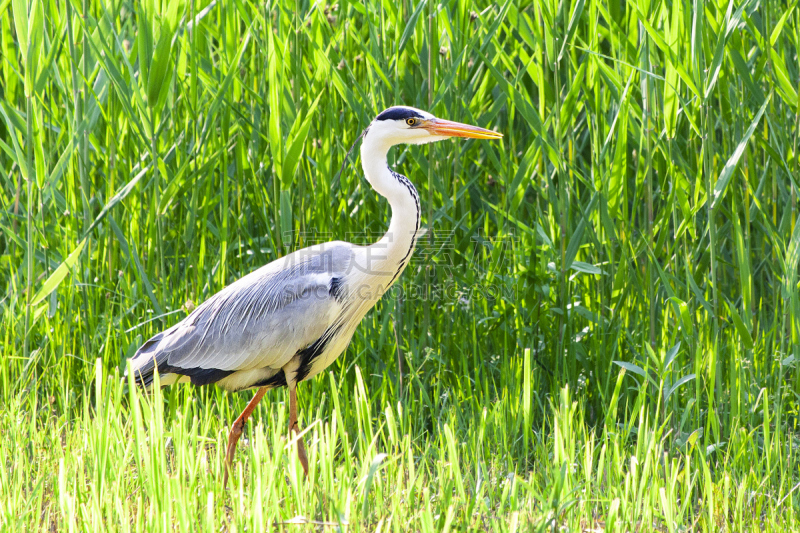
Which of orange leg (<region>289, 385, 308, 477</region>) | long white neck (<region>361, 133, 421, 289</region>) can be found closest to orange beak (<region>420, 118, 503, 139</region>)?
long white neck (<region>361, 133, 421, 289</region>)

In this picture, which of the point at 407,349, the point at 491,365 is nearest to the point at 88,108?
the point at 407,349

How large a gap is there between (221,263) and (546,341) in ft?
4.84

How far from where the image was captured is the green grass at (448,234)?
270 centimetres

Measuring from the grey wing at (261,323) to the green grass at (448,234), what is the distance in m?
0.16

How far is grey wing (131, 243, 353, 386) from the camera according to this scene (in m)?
3.00

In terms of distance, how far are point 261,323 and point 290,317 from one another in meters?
0.12

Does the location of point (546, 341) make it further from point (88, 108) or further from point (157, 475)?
point (88, 108)

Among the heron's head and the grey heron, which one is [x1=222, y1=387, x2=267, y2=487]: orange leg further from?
the heron's head

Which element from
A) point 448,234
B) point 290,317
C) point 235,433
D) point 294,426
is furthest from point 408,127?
point 235,433

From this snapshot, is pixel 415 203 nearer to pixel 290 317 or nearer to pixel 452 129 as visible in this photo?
pixel 452 129

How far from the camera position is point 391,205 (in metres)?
2.89

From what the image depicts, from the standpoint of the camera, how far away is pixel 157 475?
2076mm

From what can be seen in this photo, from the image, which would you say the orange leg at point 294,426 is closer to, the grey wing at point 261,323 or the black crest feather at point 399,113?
the grey wing at point 261,323

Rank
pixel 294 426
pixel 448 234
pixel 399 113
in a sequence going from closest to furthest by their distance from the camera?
pixel 399 113, pixel 294 426, pixel 448 234
